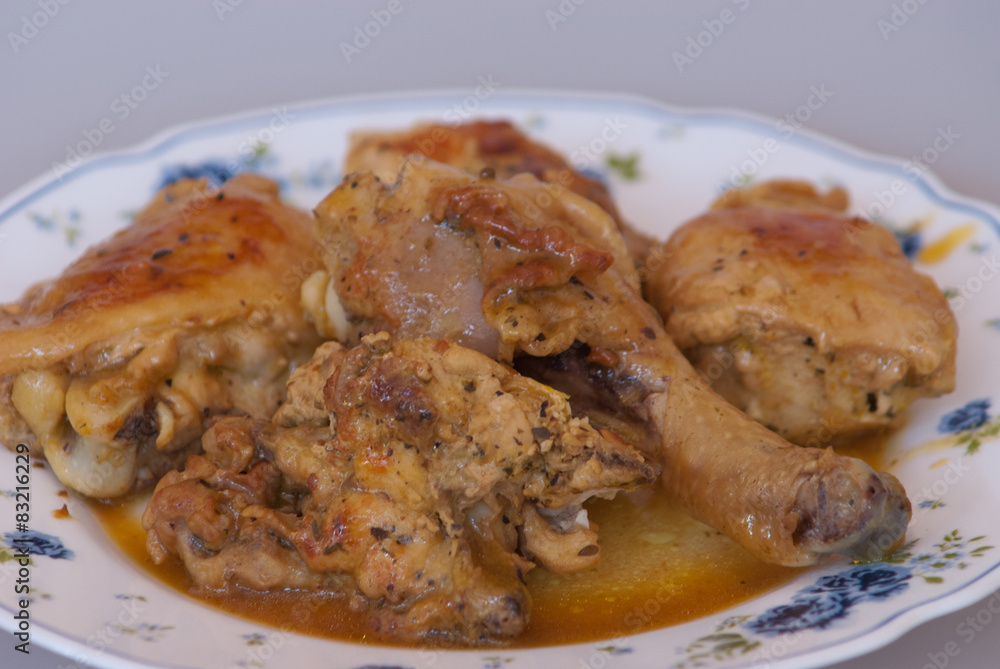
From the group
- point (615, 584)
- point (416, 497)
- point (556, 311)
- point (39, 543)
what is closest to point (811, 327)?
point (556, 311)

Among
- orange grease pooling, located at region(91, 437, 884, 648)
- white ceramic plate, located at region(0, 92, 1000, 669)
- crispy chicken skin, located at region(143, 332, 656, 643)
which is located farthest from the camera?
orange grease pooling, located at region(91, 437, 884, 648)

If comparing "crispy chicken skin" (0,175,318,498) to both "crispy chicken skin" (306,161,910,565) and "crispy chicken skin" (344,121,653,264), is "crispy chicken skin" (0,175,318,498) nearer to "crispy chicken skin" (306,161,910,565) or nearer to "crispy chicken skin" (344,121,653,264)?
"crispy chicken skin" (306,161,910,565)

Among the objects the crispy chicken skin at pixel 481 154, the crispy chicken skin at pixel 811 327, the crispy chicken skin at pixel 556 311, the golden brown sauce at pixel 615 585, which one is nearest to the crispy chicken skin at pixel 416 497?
the golden brown sauce at pixel 615 585

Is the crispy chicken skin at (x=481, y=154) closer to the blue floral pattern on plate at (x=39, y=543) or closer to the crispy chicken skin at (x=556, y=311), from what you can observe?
the crispy chicken skin at (x=556, y=311)

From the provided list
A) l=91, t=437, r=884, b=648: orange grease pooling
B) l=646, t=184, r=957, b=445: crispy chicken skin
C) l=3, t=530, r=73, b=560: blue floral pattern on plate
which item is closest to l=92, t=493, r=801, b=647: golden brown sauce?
l=91, t=437, r=884, b=648: orange grease pooling

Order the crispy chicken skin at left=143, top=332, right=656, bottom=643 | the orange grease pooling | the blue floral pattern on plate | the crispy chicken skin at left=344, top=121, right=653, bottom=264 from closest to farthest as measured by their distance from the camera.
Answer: the crispy chicken skin at left=143, top=332, right=656, bottom=643, the orange grease pooling, the blue floral pattern on plate, the crispy chicken skin at left=344, top=121, right=653, bottom=264

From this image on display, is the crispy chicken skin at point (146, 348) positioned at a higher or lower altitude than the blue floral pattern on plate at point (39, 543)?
higher
